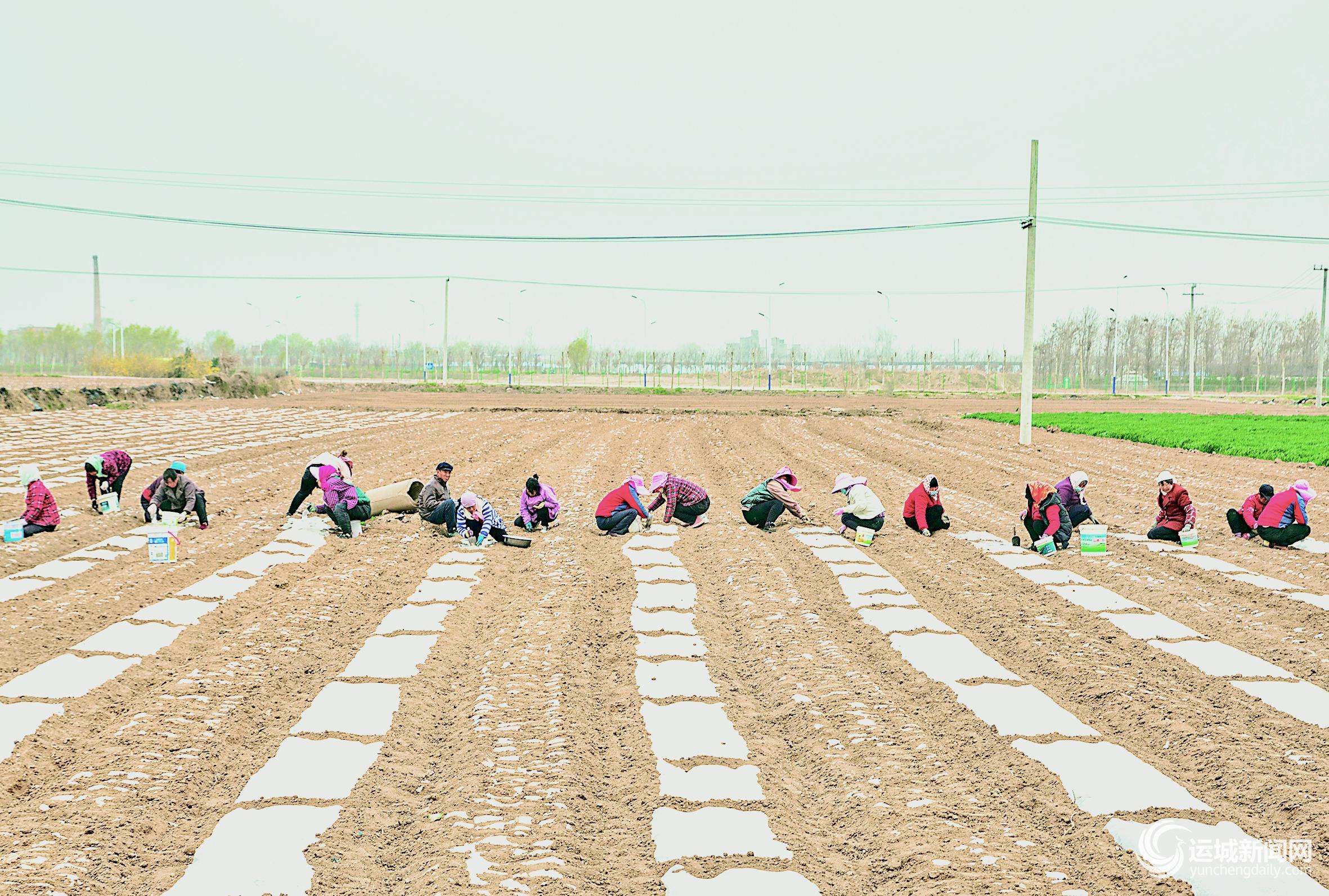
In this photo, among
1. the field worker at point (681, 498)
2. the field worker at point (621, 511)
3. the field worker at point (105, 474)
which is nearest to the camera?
the field worker at point (621, 511)

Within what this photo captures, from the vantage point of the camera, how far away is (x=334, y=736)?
6082 millimetres

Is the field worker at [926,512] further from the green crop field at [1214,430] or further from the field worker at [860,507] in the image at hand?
the green crop field at [1214,430]

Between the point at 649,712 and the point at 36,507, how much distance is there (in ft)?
31.3

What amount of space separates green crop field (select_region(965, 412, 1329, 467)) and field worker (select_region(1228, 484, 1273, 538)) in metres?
10.9

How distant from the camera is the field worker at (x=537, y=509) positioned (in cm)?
1316

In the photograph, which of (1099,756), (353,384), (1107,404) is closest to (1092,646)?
(1099,756)

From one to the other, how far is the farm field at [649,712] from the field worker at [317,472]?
0.60 meters

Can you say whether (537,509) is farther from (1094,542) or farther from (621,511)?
(1094,542)

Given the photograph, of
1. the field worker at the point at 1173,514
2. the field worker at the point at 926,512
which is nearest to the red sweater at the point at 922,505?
the field worker at the point at 926,512

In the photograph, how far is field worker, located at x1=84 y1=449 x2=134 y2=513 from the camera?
13.9 meters

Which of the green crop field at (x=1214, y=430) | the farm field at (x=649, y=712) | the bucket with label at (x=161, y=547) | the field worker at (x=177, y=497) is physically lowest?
the farm field at (x=649, y=712)

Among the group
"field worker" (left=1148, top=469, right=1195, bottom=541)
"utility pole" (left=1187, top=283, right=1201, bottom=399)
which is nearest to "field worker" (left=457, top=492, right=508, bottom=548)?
"field worker" (left=1148, top=469, right=1195, bottom=541)

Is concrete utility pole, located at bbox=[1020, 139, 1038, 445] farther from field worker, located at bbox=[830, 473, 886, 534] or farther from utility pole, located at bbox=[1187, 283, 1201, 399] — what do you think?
utility pole, located at bbox=[1187, 283, 1201, 399]

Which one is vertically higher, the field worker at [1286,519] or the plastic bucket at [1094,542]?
the field worker at [1286,519]
